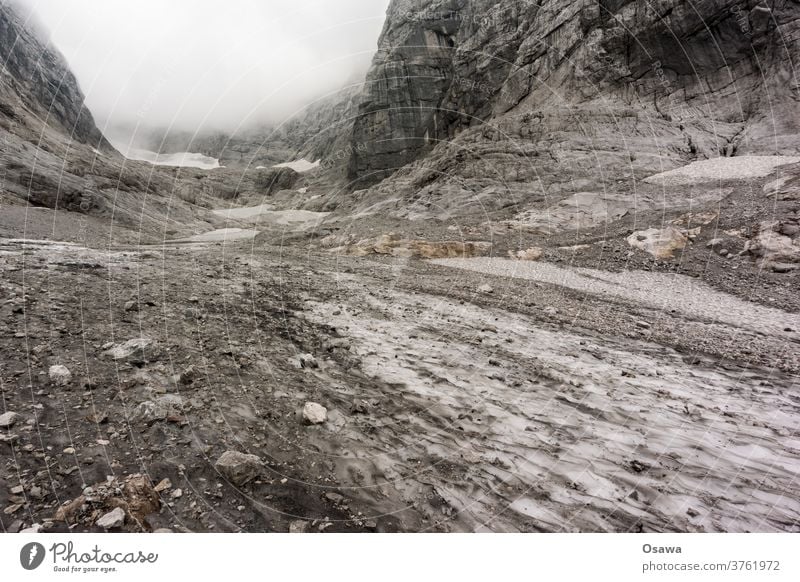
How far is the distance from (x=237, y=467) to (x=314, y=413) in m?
1.39

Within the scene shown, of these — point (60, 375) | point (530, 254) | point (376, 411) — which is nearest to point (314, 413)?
point (376, 411)

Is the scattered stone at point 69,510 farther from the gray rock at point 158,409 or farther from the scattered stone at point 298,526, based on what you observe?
the scattered stone at point 298,526

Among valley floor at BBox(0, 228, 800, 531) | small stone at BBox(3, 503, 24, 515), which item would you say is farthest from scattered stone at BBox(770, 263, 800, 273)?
small stone at BBox(3, 503, 24, 515)

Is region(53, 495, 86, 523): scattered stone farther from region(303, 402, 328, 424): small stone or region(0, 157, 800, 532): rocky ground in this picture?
region(303, 402, 328, 424): small stone

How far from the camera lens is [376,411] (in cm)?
552

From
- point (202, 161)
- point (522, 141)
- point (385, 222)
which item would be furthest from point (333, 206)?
point (202, 161)

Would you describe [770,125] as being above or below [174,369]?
above

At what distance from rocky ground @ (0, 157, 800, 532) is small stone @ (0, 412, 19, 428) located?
0.02m

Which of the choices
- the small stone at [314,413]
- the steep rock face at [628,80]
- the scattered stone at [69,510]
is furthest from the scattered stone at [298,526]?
the steep rock face at [628,80]

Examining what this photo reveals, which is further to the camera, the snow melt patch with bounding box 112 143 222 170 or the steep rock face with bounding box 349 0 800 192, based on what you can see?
the snow melt patch with bounding box 112 143 222 170

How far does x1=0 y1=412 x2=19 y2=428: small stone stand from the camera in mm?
3842
